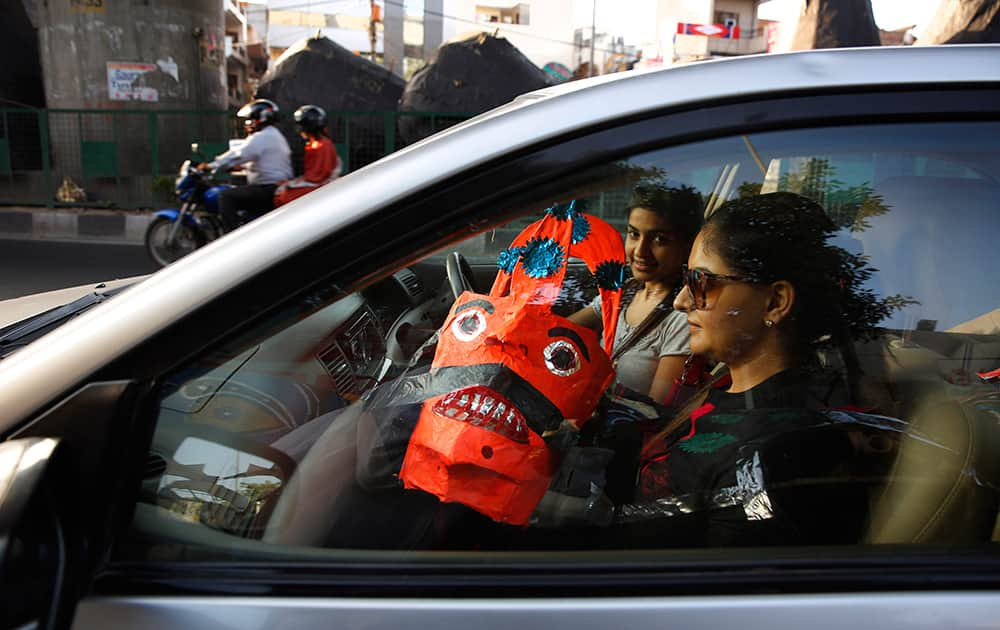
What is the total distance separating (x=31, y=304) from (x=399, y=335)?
3.87ft

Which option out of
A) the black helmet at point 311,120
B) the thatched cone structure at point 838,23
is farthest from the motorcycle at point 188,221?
the thatched cone structure at point 838,23

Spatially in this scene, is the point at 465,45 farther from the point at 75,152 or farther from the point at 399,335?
the point at 399,335

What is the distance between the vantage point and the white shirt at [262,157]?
795 centimetres

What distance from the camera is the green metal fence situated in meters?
10.8

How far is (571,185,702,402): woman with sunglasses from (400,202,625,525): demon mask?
5cm

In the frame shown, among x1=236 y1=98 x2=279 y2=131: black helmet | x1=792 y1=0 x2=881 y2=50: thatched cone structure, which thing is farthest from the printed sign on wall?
x1=236 y1=98 x2=279 y2=131: black helmet

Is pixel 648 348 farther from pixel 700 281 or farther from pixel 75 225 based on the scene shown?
pixel 75 225

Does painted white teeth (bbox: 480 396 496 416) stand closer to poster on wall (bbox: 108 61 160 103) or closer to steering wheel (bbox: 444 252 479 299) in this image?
steering wheel (bbox: 444 252 479 299)

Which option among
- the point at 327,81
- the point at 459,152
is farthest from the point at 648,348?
the point at 327,81

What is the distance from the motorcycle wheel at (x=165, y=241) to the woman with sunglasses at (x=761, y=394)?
7.47 meters

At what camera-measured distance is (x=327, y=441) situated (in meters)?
1.26

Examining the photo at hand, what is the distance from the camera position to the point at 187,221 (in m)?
8.05

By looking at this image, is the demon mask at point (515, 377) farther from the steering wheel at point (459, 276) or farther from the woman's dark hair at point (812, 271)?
the woman's dark hair at point (812, 271)

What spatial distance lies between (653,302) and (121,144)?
10.9m
